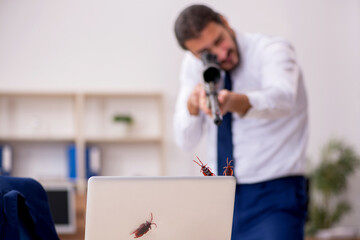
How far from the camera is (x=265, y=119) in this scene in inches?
76.5

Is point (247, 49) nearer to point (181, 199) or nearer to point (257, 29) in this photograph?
point (181, 199)

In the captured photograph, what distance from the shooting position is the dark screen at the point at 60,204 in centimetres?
396

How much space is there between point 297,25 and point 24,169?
10.7ft

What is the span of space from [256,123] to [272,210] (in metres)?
0.35

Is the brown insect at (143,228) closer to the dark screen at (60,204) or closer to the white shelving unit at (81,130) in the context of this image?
the dark screen at (60,204)

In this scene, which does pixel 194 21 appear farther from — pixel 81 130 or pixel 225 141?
pixel 81 130

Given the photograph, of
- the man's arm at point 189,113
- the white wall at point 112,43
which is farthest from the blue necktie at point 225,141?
the white wall at point 112,43

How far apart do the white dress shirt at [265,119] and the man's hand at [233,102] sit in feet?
0.10

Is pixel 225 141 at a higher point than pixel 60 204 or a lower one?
higher

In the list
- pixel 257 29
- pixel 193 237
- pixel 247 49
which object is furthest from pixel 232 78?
pixel 257 29

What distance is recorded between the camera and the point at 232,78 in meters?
2.05

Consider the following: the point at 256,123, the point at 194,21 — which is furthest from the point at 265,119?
the point at 194,21

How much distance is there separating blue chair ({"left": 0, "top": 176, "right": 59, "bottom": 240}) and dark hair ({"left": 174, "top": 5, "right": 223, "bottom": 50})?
2.82ft

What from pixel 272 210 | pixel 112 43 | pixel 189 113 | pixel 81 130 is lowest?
pixel 272 210
